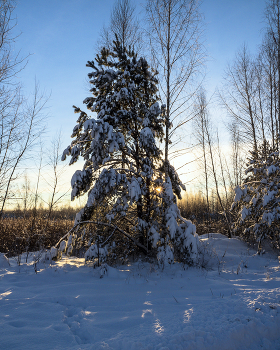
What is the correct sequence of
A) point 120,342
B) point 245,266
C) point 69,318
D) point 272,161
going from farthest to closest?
point 272,161 → point 245,266 → point 69,318 → point 120,342

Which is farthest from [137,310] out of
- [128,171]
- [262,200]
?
[262,200]

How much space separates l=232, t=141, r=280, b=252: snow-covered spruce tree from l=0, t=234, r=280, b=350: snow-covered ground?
6.03ft

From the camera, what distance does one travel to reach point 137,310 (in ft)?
9.21

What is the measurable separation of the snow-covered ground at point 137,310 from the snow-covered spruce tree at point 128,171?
0.80 metres

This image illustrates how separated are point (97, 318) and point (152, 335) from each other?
2.59ft

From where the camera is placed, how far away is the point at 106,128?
439cm

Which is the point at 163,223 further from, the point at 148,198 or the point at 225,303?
the point at 225,303

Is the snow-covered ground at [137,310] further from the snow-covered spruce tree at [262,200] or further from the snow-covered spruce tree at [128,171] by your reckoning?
the snow-covered spruce tree at [262,200]

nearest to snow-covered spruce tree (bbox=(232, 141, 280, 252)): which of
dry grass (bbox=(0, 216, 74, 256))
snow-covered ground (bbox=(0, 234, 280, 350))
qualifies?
snow-covered ground (bbox=(0, 234, 280, 350))

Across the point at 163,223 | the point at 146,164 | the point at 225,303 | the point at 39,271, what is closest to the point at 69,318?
the point at 225,303

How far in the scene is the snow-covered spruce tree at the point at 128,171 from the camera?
14.9ft

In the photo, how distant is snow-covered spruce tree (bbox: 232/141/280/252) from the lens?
582 cm

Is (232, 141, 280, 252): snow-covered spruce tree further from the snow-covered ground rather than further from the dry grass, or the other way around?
the dry grass

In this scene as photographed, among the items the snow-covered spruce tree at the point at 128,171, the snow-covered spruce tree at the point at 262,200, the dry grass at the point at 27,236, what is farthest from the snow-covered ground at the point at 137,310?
the dry grass at the point at 27,236
